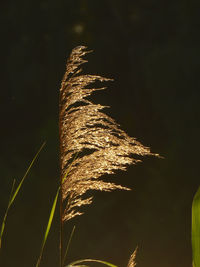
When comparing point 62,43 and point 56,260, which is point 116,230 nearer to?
point 56,260

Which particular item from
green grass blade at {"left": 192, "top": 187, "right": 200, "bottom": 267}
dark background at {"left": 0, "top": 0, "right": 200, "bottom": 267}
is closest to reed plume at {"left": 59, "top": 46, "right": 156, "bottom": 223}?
green grass blade at {"left": 192, "top": 187, "right": 200, "bottom": 267}

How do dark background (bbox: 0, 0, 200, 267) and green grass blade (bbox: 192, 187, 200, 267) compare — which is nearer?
green grass blade (bbox: 192, 187, 200, 267)

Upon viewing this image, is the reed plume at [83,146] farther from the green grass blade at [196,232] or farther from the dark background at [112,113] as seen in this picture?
the dark background at [112,113]

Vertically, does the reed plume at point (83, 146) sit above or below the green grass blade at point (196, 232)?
above

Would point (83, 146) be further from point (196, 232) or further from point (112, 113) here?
point (112, 113)

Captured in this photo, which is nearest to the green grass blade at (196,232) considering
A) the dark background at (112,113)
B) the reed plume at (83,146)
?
the reed plume at (83,146)

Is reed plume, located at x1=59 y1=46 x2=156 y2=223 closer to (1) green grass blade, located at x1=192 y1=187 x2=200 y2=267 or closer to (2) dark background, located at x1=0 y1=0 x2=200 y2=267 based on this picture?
(1) green grass blade, located at x1=192 y1=187 x2=200 y2=267

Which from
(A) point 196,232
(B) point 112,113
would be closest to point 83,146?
(A) point 196,232

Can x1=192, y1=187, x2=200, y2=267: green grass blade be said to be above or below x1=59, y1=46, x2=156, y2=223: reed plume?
below

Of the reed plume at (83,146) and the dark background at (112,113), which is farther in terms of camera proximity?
the dark background at (112,113)

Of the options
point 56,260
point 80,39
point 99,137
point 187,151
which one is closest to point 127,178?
point 187,151
